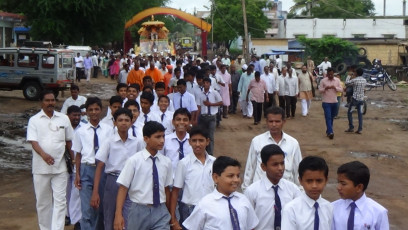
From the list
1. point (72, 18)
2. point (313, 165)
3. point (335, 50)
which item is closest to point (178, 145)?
point (313, 165)

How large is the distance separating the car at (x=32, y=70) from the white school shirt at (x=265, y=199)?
19536 millimetres

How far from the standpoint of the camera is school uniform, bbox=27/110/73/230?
7996 mm

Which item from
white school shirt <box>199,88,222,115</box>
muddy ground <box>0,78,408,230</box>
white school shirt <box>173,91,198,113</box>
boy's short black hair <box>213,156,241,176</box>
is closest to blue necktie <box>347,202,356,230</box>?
boy's short black hair <box>213,156,241,176</box>

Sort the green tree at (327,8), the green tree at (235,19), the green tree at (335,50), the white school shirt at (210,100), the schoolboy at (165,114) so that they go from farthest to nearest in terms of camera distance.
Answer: the green tree at (327,8) → the green tree at (235,19) → the green tree at (335,50) → the white school shirt at (210,100) → the schoolboy at (165,114)

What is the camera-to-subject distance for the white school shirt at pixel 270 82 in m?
20.6

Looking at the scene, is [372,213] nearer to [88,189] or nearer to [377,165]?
[88,189]

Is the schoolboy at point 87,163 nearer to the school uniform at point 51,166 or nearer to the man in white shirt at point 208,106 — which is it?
the school uniform at point 51,166

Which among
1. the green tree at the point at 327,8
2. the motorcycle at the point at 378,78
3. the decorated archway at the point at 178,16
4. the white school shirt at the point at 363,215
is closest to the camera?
the white school shirt at the point at 363,215

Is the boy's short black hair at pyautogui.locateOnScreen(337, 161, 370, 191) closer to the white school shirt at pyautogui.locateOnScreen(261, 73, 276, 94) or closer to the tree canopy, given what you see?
the white school shirt at pyautogui.locateOnScreen(261, 73, 276, 94)

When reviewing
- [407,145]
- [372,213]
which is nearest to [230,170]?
[372,213]

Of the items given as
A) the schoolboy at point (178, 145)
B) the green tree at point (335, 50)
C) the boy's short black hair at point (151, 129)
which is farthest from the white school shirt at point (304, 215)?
the green tree at point (335, 50)

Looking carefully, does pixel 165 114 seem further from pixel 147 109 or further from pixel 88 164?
pixel 88 164

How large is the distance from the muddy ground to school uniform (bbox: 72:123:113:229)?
4.94 feet

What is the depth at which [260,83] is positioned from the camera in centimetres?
1947
